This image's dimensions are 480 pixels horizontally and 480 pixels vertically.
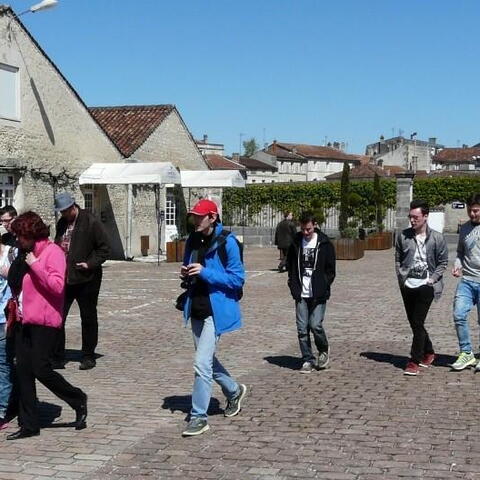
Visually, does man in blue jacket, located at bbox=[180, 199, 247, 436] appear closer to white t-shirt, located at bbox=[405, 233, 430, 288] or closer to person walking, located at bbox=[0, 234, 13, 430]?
person walking, located at bbox=[0, 234, 13, 430]

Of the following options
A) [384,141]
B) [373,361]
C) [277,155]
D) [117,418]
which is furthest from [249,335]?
[384,141]

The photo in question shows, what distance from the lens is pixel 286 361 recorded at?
8.70 meters

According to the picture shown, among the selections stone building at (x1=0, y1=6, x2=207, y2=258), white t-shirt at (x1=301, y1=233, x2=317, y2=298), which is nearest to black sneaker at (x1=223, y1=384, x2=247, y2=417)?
white t-shirt at (x1=301, y1=233, x2=317, y2=298)

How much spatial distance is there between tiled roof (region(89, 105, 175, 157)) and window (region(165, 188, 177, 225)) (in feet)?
8.69

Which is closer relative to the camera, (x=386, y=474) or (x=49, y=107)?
(x=386, y=474)

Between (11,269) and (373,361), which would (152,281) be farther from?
(11,269)

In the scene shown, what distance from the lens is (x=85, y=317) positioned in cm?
840

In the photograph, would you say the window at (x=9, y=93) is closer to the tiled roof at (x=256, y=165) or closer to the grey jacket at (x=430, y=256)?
the grey jacket at (x=430, y=256)

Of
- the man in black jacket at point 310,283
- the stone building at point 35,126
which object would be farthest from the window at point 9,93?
the man in black jacket at point 310,283

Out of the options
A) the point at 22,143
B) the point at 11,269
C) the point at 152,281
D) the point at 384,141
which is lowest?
the point at 152,281

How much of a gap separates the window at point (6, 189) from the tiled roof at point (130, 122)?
220 inches

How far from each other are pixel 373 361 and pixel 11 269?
14.4ft

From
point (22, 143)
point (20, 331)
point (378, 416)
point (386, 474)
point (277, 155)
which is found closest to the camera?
point (386, 474)

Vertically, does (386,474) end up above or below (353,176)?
below
